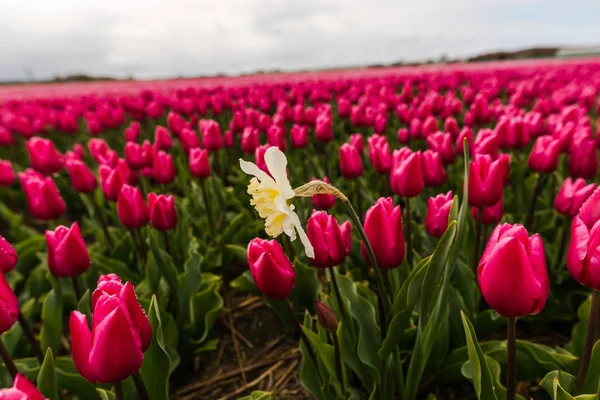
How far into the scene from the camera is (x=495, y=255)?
964 mm

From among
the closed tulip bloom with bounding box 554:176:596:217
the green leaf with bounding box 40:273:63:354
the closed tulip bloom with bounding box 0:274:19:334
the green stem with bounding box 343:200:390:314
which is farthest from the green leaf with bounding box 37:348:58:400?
the closed tulip bloom with bounding box 554:176:596:217

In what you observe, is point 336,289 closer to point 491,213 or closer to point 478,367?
point 478,367

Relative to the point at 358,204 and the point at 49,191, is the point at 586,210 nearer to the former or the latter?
the point at 358,204

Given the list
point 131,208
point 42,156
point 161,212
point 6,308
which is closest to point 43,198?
point 131,208

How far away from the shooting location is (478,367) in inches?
43.7

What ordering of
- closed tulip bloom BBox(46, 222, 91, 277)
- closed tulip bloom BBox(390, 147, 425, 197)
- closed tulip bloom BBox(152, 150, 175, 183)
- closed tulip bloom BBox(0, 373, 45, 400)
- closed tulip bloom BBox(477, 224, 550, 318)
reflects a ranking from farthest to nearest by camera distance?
closed tulip bloom BBox(152, 150, 175, 183), closed tulip bloom BBox(390, 147, 425, 197), closed tulip bloom BBox(46, 222, 91, 277), closed tulip bloom BBox(477, 224, 550, 318), closed tulip bloom BBox(0, 373, 45, 400)

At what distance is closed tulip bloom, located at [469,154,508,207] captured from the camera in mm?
1628

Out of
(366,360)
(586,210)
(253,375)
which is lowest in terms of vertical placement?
(253,375)

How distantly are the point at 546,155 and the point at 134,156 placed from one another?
8.00 feet

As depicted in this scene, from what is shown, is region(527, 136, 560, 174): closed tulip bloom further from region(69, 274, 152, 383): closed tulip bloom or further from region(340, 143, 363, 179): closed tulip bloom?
region(69, 274, 152, 383): closed tulip bloom

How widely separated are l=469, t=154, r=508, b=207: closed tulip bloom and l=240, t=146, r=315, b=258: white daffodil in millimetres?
862

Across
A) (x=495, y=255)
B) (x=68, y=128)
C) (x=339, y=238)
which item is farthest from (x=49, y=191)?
(x=68, y=128)

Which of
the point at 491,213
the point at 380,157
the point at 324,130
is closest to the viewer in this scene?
the point at 491,213

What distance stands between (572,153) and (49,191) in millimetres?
2729
